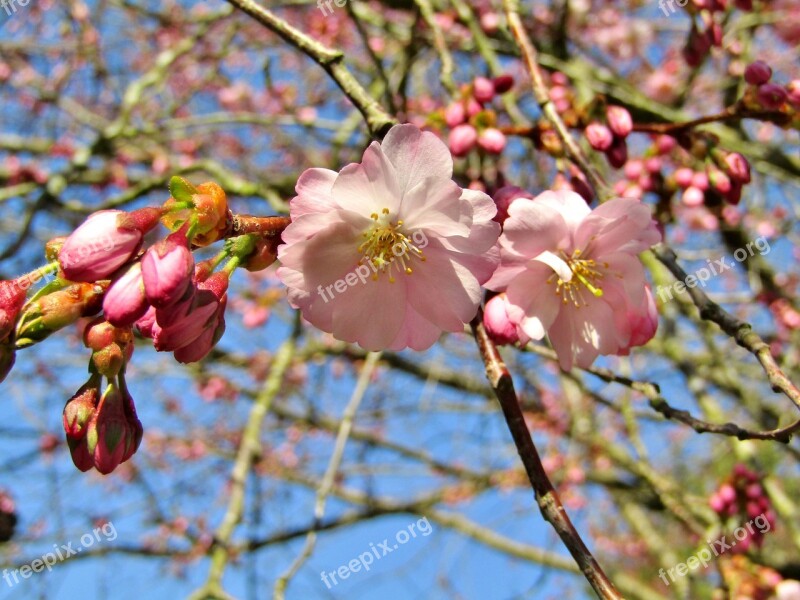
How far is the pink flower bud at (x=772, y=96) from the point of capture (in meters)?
1.46

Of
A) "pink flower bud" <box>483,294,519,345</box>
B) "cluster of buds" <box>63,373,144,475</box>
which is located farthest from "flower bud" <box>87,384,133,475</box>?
"pink flower bud" <box>483,294,519,345</box>

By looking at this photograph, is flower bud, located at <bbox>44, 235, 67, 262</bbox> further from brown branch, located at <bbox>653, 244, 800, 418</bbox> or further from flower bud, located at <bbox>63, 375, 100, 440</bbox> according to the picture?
brown branch, located at <bbox>653, 244, 800, 418</bbox>

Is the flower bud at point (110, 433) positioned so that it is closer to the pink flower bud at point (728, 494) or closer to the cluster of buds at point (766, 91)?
the cluster of buds at point (766, 91)

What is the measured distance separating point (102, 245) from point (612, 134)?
1228 mm

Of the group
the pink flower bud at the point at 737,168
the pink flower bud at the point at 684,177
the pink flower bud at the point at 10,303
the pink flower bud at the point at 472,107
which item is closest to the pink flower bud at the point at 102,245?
the pink flower bud at the point at 10,303

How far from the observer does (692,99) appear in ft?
17.3

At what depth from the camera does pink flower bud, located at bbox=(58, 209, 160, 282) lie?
0.84 m

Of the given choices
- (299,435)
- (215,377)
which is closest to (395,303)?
(215,377)

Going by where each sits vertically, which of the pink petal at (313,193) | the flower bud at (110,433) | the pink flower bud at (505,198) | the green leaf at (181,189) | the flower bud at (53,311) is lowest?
the flower bud at (110,433)

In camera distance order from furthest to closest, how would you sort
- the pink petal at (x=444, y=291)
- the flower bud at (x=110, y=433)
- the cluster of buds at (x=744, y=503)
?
the cluster of buds at (x=744, y=503)
the pink petal at (x=444, y=291)
the flower bud at (x=110, y=433)

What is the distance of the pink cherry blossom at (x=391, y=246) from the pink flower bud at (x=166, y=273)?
168mm

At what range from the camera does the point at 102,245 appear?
33.3 inches

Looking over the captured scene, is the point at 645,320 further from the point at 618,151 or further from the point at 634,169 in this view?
the point at 634,169

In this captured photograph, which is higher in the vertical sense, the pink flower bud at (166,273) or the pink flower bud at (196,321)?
the pink flower bud at (166,273)
